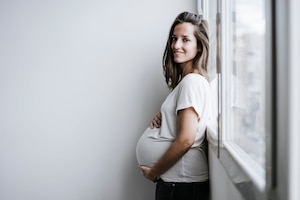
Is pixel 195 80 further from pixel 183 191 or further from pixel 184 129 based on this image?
pixel 183 191

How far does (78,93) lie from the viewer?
6.19 feet

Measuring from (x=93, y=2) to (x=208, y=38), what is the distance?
789 mm

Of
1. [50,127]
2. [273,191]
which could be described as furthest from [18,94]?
[273,191]

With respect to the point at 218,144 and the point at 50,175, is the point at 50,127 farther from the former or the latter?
the point at 218,144

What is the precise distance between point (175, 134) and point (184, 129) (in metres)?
0.12

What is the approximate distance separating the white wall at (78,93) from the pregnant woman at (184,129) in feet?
1.29

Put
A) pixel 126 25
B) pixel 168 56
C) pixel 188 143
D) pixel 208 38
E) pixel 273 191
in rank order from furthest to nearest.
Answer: pixel 126 25
pixel 168 56
pixel 208 38
pixel 188 143
pixel 273 191

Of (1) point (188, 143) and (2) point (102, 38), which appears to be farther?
(2) point (102, 38)

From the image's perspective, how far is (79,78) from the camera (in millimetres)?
1886

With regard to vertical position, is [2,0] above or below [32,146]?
above

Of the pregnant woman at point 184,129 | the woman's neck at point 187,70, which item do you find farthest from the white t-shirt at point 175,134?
the woman's neck at point 187,70

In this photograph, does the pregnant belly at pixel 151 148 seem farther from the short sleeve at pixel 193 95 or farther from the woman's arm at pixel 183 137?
the short sleeve at pixel 193 95

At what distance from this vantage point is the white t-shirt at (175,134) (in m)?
1.24

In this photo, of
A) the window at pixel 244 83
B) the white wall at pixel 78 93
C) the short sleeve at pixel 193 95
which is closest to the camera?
the window at pixel 244 83
